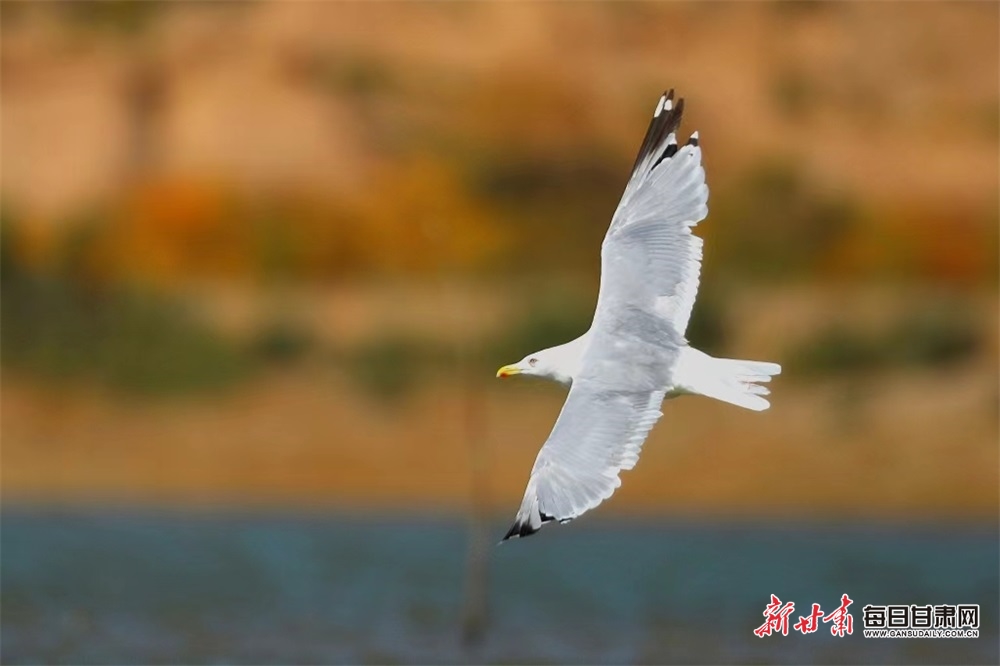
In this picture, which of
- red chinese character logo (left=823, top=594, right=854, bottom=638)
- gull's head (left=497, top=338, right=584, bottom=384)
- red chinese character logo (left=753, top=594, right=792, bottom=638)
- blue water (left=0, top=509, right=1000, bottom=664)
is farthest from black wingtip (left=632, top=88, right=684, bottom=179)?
red chinese character logo (left=823, top=594, right=854, bottom=638)

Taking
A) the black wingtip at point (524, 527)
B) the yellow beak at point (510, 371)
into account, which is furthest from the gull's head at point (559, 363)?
the black wingtip at point (524, 527)

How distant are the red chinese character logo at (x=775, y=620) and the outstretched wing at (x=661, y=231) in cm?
756

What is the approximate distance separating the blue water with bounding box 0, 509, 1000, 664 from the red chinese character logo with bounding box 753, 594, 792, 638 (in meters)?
0.13

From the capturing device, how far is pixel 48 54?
2948 cm

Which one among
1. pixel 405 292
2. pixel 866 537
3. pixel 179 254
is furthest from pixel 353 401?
pixel 866 537

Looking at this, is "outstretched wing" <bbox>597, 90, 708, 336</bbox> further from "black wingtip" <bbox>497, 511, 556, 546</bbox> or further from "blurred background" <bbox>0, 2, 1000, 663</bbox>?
"blurred background" <bbox>0, 2, 1000, 663</bbox>

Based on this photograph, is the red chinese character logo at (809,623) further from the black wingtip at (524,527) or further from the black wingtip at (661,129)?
the black wingtip at (524,527)

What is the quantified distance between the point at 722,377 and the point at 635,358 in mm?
365

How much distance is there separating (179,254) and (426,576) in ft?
37.4

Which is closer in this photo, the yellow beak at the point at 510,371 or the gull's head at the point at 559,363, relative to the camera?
the gull's head at the point at 559,363

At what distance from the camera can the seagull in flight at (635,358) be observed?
7457 mm

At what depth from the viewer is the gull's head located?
7988 millimetres

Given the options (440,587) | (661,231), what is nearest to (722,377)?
(661,231)

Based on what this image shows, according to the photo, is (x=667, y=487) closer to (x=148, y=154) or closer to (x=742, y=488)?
(x=742, y=488)
